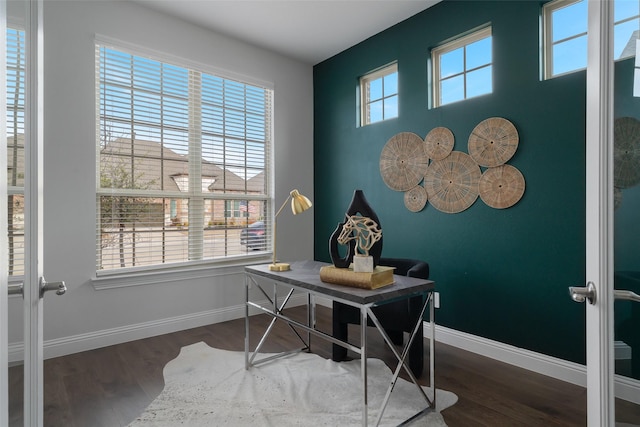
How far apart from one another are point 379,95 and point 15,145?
139 inches

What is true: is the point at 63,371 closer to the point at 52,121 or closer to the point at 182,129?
the point at 52,121

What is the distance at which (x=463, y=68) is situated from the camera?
3039mm

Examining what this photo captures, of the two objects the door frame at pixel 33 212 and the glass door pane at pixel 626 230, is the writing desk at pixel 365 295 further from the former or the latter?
the door frame at pixel 33 212

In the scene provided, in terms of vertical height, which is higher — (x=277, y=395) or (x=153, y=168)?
(x=153, y=168)

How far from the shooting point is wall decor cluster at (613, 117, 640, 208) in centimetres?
83

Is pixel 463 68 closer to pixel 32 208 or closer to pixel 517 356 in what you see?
pixel 517 356

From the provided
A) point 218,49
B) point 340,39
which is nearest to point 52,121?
point 218,49

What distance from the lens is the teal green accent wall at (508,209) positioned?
2387 millimetres

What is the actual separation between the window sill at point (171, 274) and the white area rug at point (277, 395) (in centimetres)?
89

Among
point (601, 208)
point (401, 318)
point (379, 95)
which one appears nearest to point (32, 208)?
point (601, 208)

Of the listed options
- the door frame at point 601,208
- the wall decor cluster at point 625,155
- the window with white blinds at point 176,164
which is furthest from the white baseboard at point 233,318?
the wall decor cluster at point 625,155

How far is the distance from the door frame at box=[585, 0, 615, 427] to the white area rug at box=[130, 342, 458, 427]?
1.15 metres

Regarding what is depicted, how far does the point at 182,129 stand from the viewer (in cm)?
344

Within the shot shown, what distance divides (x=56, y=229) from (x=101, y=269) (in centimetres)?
49
